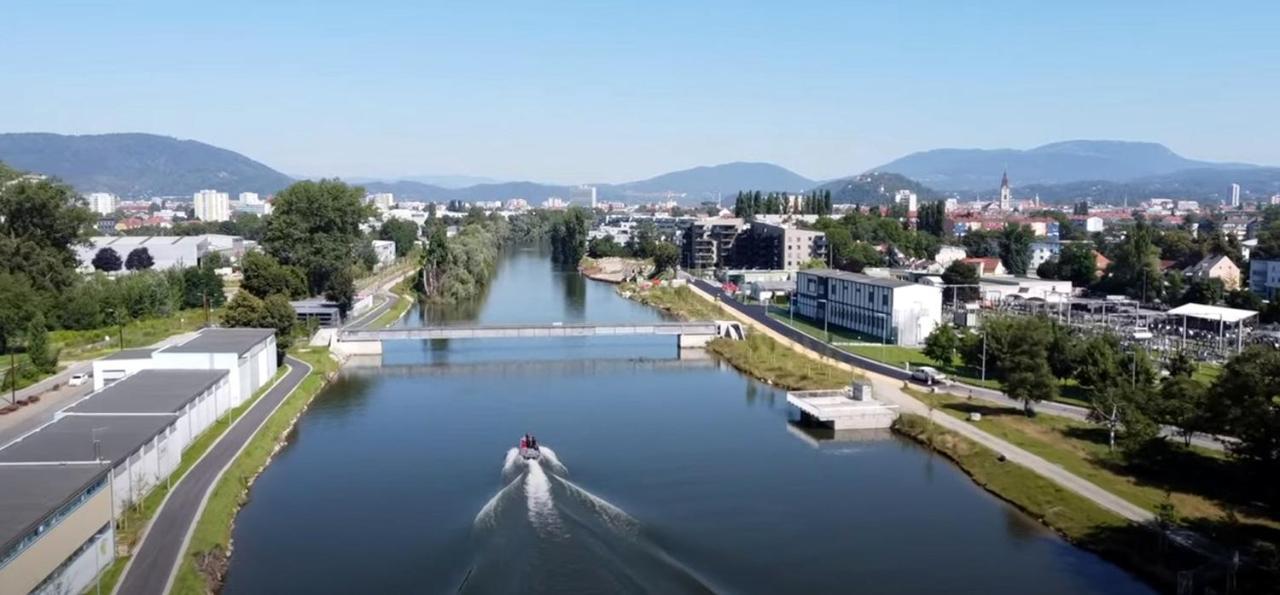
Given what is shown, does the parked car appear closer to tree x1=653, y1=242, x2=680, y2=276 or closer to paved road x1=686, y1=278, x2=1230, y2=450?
paved road x1=686, y1=278, x2=1230, y2=450

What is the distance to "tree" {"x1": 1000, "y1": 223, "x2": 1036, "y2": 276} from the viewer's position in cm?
3806

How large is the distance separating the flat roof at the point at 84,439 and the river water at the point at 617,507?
1443mm

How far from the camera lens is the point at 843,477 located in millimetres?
13086

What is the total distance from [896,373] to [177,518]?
13001 mm

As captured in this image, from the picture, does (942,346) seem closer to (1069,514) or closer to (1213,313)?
(1213,313)

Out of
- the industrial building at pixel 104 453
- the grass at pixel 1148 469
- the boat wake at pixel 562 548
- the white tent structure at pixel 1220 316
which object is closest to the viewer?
the industrial building at pixel 104 453

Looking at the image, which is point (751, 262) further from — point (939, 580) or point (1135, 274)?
point (939, 580)

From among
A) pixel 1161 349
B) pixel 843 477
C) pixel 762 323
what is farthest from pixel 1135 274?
pixel 843 477

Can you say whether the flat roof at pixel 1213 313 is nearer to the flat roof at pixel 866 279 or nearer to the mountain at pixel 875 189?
the flat roof at pixel 866 279

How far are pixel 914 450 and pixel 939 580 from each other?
17.2 ft

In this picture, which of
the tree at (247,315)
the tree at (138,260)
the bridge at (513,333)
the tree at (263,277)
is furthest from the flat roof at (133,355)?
the tree at (138,260)

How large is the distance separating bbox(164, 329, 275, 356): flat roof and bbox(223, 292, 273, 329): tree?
1317mm

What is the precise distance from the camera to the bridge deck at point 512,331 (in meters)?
22.2

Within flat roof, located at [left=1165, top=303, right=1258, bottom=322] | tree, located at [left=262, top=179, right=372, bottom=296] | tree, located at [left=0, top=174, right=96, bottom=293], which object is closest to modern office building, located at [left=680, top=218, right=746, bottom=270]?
tree, located at [left=262, top=179, right=372, bottom=296]
